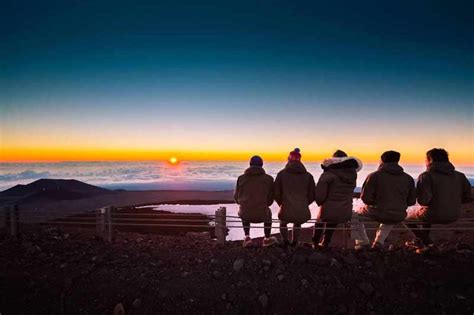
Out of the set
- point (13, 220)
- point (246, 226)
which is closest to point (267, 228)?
point (246, 226)

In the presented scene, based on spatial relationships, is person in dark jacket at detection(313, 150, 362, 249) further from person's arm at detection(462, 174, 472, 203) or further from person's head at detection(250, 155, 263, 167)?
person's arm at detection(462, 174, 472, 203)

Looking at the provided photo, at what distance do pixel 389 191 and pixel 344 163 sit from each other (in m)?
1.06

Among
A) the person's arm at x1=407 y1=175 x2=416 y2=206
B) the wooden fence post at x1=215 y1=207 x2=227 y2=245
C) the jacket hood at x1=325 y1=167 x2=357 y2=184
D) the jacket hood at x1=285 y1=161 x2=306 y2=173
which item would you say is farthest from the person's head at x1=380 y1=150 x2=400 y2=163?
the wooden fence post at x1=215 y1=207 x2=227 y2=245

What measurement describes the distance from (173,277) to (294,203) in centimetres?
290

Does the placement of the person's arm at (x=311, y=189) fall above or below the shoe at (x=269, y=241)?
above

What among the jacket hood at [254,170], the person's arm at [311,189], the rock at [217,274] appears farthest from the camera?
the jacket hood at [254,170]

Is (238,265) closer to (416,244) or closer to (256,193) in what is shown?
(256,193)

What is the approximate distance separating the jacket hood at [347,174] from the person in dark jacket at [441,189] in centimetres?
148

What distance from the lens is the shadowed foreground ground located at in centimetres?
514

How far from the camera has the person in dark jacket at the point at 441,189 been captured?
600 cm

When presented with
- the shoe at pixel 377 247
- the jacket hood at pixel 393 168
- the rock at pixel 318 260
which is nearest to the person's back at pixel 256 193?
the rock at pixel 318 260

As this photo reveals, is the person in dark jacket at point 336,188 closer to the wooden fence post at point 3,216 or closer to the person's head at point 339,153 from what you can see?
the person's head at point 339,153

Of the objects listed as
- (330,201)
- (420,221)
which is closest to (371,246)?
(420,221)

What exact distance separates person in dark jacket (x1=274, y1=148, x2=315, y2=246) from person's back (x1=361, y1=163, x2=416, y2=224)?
1.18 metres
